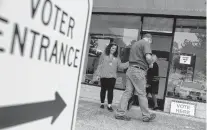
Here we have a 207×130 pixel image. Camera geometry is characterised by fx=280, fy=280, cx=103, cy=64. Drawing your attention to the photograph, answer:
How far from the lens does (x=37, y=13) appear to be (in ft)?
2.42

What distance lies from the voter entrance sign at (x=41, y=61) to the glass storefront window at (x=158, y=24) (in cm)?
679

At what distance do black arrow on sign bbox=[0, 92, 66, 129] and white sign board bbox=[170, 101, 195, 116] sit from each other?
6.73m

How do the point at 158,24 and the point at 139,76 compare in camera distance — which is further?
the point at 158,24

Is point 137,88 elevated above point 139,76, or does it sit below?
below

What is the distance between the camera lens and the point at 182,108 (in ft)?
23.9

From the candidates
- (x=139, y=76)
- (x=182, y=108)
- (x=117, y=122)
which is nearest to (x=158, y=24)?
(x=182, y=108)

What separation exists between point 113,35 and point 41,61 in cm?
727

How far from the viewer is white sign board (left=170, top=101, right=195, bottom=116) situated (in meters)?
7.21

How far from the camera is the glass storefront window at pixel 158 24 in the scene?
758 cm

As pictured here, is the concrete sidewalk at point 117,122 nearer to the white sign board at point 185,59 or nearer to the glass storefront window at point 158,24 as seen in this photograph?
→ the white sign board at point 185,59

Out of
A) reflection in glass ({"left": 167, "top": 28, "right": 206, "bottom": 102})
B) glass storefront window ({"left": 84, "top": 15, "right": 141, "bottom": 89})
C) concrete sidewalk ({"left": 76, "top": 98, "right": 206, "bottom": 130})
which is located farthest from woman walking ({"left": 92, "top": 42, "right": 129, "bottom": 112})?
reflection in glass ({"left": 167, "top": 28, "right": 206, "bottom": 102})

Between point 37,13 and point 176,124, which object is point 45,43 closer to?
point 37,13

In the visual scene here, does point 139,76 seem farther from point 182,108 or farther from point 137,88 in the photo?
point 182,108

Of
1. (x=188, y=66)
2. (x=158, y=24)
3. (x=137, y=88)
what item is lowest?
(x=137, y=88)
